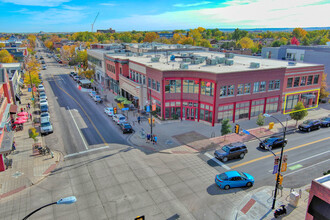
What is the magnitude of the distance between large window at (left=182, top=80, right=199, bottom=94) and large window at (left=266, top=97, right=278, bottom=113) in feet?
47.6

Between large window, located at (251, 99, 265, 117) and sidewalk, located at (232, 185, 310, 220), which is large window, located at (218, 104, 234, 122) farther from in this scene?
sidewalk, located at (232, 185, 310, 220)

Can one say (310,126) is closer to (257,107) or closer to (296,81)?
(257,107)

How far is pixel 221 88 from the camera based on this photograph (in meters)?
40.5

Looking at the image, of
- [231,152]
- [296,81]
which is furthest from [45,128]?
[296,81]

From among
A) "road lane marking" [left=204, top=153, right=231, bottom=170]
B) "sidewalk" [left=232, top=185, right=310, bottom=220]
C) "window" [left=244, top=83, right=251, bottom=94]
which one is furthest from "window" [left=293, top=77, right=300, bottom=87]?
"sidewalk" [left=232, top=185, right=310, bottom=220]

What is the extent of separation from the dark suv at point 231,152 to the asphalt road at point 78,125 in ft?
44.8

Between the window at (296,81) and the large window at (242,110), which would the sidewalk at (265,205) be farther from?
the window at (296,81)

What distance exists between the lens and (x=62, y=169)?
94.9ft

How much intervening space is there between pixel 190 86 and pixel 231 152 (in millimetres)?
16020

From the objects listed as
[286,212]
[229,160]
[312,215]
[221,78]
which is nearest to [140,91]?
[221,78]

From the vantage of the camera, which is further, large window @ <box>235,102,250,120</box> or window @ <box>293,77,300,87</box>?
window @ <box>293,77,300,87</box>

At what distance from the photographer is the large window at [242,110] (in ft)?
142

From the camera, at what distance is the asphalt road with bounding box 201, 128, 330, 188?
26744 millimetres

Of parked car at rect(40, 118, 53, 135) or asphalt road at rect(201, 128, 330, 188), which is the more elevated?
parked car at rect(40, 118, 53, 135)
